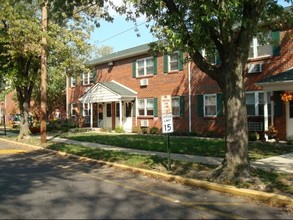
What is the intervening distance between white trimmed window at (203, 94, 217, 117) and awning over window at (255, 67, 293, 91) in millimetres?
4435

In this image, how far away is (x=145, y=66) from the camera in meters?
28.6

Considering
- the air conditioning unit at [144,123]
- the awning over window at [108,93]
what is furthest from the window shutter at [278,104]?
the awning over window at [108,93]

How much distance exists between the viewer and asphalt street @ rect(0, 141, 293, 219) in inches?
275

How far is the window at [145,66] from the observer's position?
2812 centimetres

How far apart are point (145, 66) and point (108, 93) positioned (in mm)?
3887

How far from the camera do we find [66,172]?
12023 millimetres

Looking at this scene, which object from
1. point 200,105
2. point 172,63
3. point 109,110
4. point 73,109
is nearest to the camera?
point 200,105

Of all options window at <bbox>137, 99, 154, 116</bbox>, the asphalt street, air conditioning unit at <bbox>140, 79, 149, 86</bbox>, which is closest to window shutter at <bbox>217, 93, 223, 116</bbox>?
window at <bbox>137, 99, 154, 116</bbox>

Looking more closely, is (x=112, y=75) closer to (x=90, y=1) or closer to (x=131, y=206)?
(x=90, y=1)

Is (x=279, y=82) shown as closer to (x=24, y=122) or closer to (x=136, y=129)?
(x=136, y=129)

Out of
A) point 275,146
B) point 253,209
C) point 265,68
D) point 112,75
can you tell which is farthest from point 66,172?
point 112,75

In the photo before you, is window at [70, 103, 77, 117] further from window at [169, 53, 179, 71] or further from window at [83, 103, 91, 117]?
window at [169, 53, 179, 71]

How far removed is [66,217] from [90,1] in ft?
27.4

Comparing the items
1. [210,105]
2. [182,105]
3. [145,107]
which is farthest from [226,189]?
[145,107]
